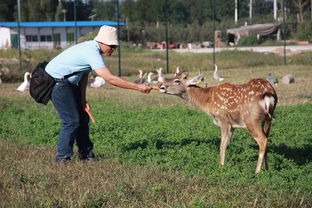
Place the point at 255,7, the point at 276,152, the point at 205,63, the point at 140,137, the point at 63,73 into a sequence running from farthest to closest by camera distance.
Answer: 1. the point at 255,7
2. the point at 205,63
3. the point at 140,137
4. the point at 276,152
5. the point at 63,73

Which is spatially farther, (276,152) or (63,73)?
(276,152)

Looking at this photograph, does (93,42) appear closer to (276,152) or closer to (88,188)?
(88,188)

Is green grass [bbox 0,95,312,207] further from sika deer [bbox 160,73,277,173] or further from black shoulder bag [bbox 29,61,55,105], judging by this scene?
black shoulder bag [bbox 29,61,55,105]

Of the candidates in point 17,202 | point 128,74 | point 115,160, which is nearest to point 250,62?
point 128,74

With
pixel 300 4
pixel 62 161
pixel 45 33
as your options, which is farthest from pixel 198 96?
pixel 45 33

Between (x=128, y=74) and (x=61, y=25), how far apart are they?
26.5m

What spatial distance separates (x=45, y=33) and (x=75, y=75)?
4812 centimetres

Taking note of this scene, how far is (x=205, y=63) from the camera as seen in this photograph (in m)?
31.1

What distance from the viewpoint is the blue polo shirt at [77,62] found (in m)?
8.04

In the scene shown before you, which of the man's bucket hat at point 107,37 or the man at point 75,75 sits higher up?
the man's bucket hat at point 107,37

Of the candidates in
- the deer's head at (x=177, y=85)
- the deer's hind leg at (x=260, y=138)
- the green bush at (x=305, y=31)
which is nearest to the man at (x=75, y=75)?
the deer's head at (x=177, y=85)

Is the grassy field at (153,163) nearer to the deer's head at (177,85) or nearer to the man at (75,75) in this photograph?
the man at (75,75)

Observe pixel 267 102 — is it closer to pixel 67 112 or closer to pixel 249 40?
pixel 67 112

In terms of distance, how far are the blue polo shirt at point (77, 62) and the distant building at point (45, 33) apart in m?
44.1
